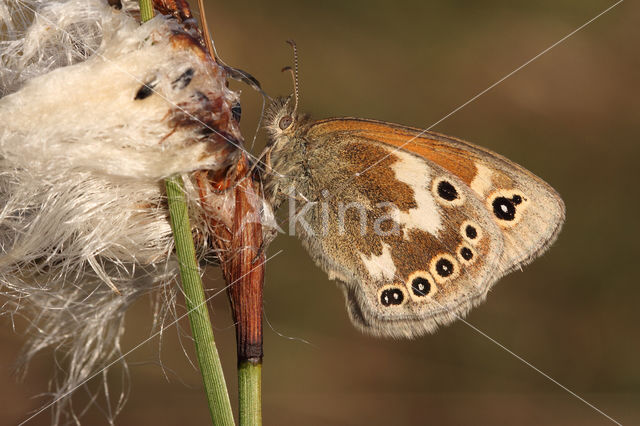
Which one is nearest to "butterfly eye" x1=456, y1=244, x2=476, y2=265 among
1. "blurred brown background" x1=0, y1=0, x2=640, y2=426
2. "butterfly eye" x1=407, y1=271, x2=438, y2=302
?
"butterfly eye" x1=407, y1=271, x2=438, y2=302

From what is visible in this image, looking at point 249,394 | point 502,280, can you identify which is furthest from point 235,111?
point 502,280

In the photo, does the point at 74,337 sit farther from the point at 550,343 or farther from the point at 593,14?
the point at 593,14

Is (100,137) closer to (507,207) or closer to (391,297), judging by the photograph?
(391,297)

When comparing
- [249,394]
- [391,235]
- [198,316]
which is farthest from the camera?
[391,235]

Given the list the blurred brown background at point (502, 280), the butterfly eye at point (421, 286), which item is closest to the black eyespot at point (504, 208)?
the butterfly eye at point (421, 286)

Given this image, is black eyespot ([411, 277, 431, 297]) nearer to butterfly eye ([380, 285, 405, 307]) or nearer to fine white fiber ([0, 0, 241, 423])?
butterfly eye ([380, 285, 405, 307])

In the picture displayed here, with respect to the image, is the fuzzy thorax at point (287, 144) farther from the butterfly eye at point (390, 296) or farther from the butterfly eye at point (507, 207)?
the butterfly eye at point (507, 207)

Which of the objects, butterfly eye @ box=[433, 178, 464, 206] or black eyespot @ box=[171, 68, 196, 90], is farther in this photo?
butterfly eye @ box=[433, 178, 464, 206]
